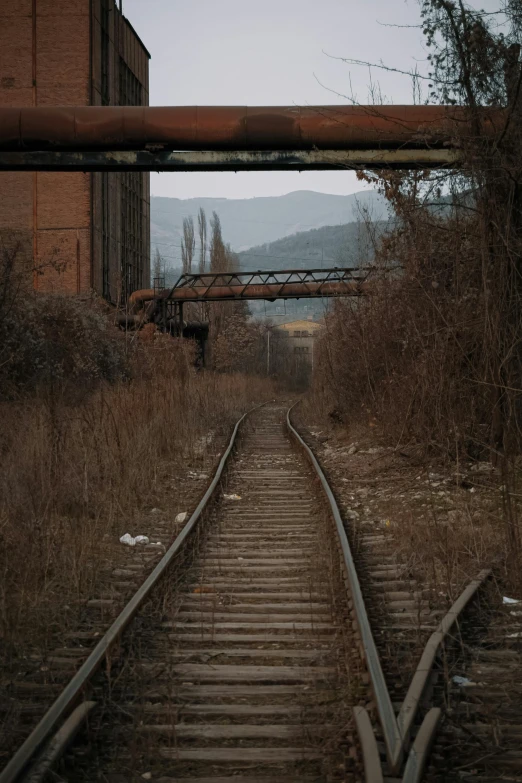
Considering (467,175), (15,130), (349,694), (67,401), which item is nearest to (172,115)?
(15,130)

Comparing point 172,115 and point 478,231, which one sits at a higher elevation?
point 172,115

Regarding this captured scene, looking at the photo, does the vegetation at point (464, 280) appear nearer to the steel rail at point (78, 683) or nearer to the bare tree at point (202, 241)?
the steel rail at point (78, 683)

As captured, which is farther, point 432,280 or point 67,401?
point 67,401

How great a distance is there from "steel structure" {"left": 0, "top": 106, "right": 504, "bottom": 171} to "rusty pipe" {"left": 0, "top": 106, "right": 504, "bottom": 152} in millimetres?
14

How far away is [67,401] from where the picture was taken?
14.5 m

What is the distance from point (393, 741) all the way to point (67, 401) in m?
11.7

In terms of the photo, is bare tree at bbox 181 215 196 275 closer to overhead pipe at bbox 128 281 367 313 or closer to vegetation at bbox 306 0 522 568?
overhead pipe at bbox 128 281 367 313

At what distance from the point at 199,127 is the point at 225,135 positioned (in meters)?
0.38

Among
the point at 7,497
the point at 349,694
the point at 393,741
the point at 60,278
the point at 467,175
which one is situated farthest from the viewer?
the point at 60,278

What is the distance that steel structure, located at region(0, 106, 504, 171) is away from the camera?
1152 cm

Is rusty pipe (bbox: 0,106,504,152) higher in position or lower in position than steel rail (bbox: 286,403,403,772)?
higher

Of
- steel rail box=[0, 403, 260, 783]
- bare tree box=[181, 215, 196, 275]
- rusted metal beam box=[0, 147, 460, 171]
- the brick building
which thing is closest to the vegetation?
rusted metal beam box=[0, 147, 460, 171]

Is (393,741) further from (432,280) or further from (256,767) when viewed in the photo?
(432,280)

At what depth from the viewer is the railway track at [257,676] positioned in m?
3.58
